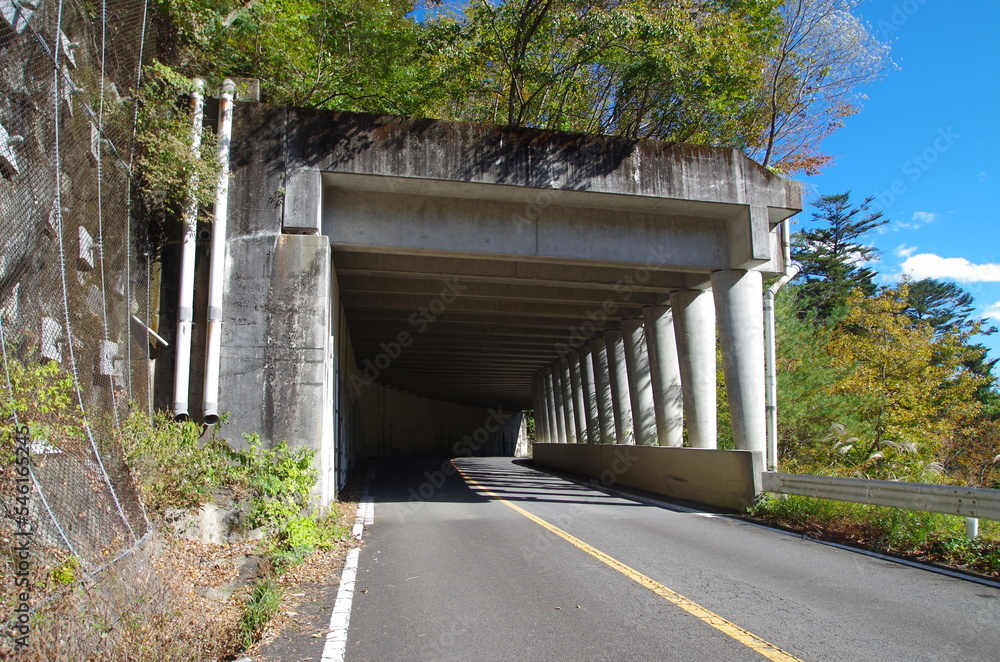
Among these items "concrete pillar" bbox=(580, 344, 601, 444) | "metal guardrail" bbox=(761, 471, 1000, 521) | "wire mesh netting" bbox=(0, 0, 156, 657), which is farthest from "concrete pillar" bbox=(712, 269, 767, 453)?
"concrete pillar" bbox=(580, 344, 601, 444)

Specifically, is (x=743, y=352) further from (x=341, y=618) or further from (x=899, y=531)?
(x=341, y=618)

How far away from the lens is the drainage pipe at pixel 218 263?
30.8 feet

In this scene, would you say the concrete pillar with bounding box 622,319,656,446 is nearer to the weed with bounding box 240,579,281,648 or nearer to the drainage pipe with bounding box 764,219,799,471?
the drainage pipe with bounding box 764,219,799,471

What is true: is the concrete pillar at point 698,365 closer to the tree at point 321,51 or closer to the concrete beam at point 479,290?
the concrete beam at point 479,290

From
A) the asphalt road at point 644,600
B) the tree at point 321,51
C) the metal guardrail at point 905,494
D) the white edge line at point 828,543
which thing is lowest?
the white edge line at point 828,543

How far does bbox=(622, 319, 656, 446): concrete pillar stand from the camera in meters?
20.5

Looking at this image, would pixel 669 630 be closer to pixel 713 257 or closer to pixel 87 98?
pixel 87 98

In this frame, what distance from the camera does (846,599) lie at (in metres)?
5.54

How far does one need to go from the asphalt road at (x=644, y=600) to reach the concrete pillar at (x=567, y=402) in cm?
2170

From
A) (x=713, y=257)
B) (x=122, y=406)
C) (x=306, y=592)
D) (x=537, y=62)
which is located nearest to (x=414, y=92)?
(x=537, y=62)

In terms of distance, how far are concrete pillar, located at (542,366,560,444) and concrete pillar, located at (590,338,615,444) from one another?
10.1 m

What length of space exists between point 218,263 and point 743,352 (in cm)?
969

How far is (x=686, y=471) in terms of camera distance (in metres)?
13.8

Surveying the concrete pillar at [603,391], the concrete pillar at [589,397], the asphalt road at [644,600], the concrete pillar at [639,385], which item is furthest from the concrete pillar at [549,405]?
the asphalt road at [644,600]
